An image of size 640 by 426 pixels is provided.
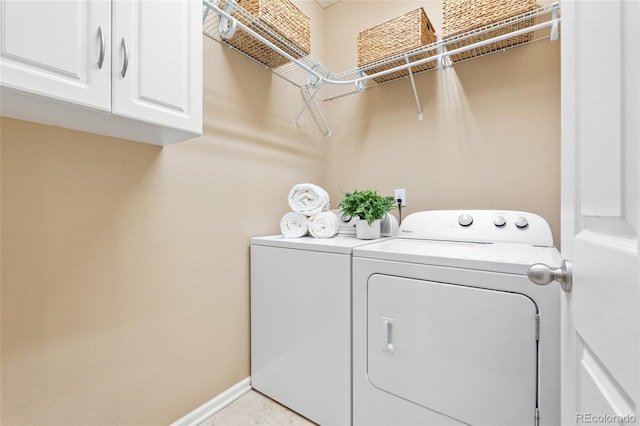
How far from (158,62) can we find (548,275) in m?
1.37

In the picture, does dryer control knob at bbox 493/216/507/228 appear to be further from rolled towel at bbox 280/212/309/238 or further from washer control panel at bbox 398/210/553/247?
rolled towel at bbox 280/212/309/238

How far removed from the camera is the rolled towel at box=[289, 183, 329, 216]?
185 cm

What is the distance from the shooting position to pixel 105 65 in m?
0.93

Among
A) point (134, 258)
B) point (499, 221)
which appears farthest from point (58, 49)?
point (499, 221)

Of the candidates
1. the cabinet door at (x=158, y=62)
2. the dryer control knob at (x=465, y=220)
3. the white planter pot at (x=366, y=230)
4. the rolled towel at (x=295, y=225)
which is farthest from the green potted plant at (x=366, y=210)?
the cabinet door at (x=158, y=62)

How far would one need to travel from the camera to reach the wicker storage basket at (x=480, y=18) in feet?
4.79

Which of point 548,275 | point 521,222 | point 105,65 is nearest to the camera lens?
point 548,275

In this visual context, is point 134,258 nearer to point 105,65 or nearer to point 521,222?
point 105,65

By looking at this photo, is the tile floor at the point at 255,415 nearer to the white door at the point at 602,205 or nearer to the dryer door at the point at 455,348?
the dryer door at the point at 455,348

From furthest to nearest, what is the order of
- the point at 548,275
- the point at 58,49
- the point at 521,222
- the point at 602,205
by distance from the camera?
the point at 521,222 → the point at 58,49 → the point at 548,275 → the point at 602,205

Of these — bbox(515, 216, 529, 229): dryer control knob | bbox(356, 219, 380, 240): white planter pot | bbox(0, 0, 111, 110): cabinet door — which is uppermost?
bbox(0, 0, 111, 110): cabinet door

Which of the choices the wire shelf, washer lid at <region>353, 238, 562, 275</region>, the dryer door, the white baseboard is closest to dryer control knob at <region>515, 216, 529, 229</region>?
washer lid at <region>353, 238, 562, 275</region>

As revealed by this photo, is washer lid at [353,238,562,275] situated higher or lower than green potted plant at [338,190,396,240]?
lower

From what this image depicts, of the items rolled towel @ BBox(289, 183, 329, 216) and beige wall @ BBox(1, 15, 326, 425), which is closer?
beige wall @ BBox(1, 15, 326, 425)
